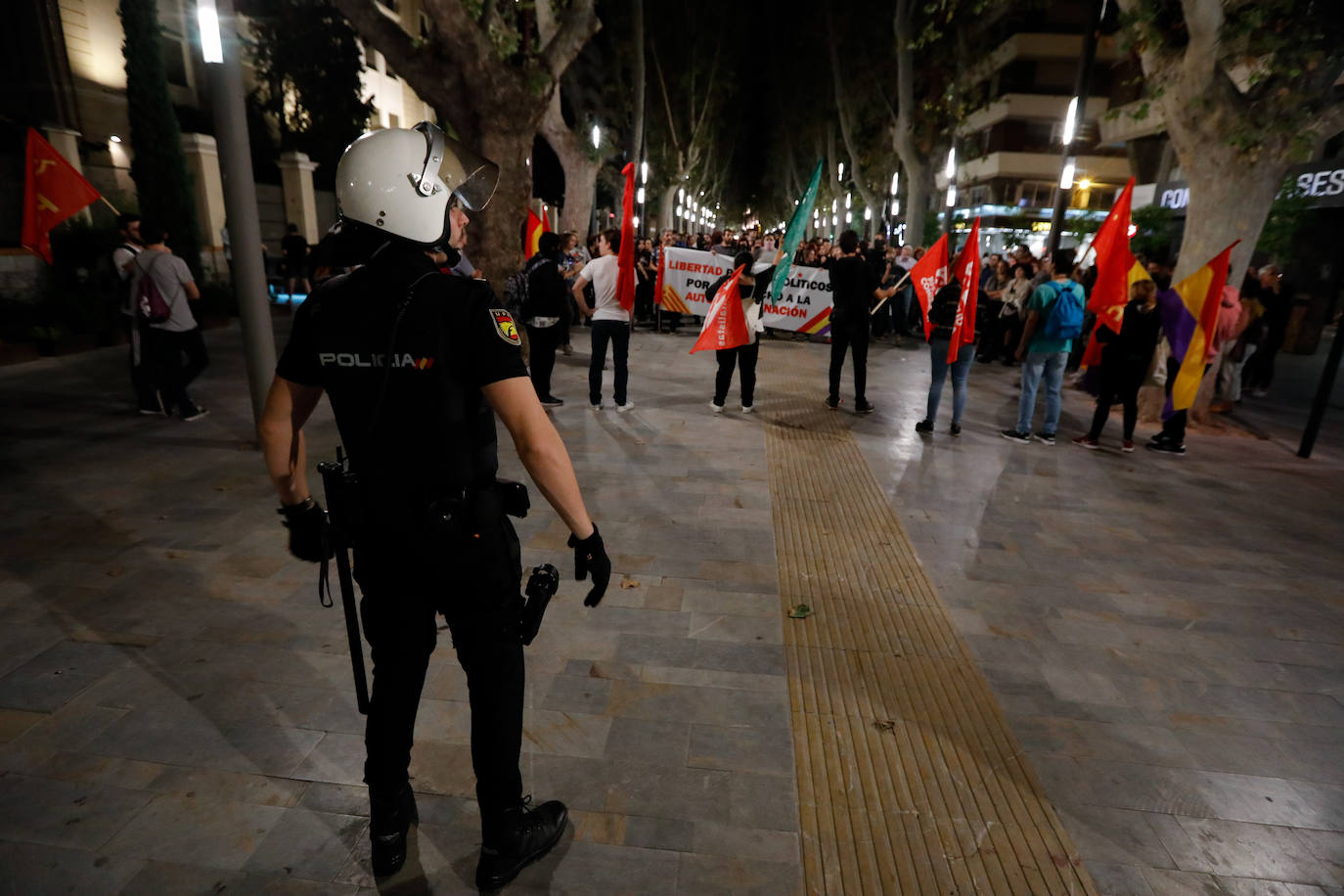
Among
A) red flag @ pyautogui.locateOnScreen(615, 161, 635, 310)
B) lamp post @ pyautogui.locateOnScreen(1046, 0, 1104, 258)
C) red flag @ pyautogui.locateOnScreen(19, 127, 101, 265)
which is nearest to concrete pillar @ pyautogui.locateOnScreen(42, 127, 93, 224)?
red flag @ pyautogui.locateOnScreen(19, 127, 101, 265)

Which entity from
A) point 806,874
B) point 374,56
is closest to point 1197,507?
point 806,874

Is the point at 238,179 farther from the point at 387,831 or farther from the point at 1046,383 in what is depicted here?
the point at 1046,383

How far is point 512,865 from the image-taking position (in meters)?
2.36

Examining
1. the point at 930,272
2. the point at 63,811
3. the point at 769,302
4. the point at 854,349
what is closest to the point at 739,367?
the point at 854,349

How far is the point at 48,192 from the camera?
7207 millimetres

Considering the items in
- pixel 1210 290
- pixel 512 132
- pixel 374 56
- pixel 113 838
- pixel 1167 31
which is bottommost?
pixel 113 838

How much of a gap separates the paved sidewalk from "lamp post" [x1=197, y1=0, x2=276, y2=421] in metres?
1.01

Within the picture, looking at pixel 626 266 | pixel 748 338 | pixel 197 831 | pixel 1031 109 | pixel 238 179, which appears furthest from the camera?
pixel 1031 109

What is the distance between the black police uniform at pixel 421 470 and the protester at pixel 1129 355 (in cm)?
762

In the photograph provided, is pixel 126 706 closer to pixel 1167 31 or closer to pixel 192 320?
pixel 192 320

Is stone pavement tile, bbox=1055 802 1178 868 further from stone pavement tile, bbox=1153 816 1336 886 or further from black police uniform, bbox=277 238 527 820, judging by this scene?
black police uniform, bbox=277 238 527 820

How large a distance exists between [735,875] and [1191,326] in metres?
7.76

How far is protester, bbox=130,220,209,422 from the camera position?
23.2 feet

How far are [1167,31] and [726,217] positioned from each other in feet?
290
